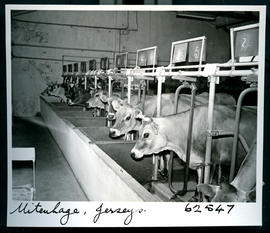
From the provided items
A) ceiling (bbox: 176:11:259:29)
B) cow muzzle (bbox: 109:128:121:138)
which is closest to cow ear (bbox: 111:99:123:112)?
cow muzzle (bbox: 109:128:121:138)

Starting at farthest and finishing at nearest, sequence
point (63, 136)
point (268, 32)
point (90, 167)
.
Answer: point (63, 136) → point (90, 167) → point (268, 32)

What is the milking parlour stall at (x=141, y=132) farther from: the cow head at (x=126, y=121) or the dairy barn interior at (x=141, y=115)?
the cow head at (x=126, y=121)

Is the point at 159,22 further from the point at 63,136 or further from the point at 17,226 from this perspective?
the point at 17,226

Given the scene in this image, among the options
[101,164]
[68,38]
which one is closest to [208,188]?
[101,164]

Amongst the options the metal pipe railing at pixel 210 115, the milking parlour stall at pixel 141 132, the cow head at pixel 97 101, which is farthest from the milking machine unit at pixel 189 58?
the cow head at pixel 97 101

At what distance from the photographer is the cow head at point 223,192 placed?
68.8 inches

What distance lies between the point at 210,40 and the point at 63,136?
175cm

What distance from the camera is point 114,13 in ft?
6.83

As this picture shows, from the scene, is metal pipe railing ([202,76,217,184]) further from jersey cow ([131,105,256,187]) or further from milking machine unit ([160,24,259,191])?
jersey cow ([131,105,256,187])

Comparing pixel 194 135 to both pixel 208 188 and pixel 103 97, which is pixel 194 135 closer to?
pixel 208 188

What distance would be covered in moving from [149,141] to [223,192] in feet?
2.30

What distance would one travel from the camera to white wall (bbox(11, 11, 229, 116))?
2.07 m

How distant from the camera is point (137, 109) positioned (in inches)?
115
